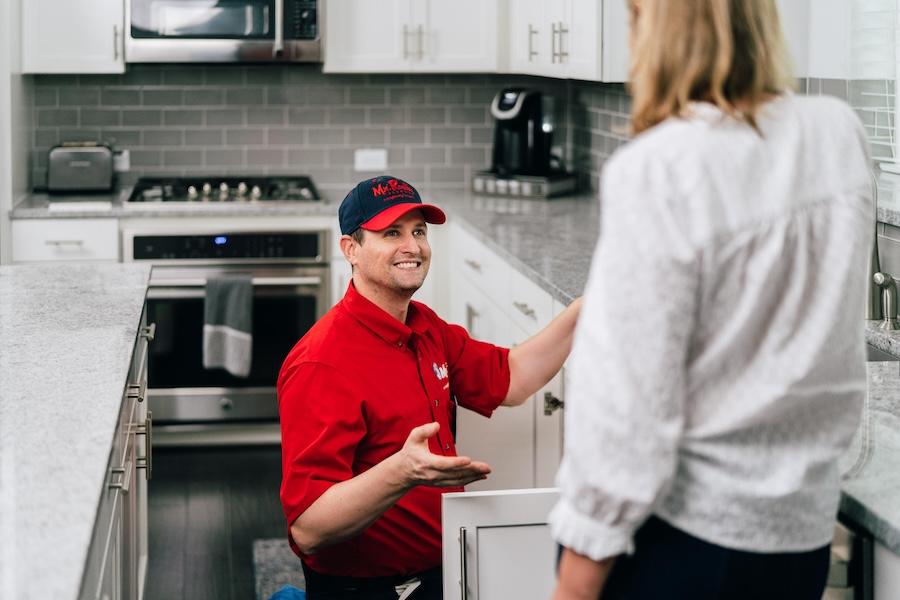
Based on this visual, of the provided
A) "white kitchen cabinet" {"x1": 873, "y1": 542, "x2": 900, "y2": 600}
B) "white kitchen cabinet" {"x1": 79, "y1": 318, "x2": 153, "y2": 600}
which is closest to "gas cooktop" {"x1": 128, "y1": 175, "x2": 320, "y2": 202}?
"white kitchen cabinet" {"x1": 79, "y1": 318, "x2": 153, "y2": 600}

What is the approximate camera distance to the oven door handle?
4.52 meters

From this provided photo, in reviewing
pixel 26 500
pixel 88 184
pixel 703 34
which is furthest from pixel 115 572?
pixel 88 184

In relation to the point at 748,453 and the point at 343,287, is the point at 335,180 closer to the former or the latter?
the point at 343,287

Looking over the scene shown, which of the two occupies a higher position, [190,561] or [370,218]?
[370,218]

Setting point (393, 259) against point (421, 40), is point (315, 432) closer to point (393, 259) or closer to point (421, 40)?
point (393, 259)

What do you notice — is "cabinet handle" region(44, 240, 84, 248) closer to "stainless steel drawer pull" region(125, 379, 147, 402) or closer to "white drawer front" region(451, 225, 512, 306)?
"white drawer front" region(451, 225, 512, 306)

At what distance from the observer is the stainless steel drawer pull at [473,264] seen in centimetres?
411

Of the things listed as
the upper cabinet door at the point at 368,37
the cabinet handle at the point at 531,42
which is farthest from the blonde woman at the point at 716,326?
the upper cabinet door at the point at 368,37

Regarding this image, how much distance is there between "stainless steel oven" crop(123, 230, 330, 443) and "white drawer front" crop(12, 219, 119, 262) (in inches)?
3.1

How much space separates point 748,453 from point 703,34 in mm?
416

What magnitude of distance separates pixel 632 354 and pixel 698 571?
0.26 m

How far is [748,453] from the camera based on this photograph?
1.22 metres

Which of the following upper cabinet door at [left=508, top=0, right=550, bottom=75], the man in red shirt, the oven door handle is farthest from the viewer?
the oven door handle

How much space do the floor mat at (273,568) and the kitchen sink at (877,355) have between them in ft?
5.35
